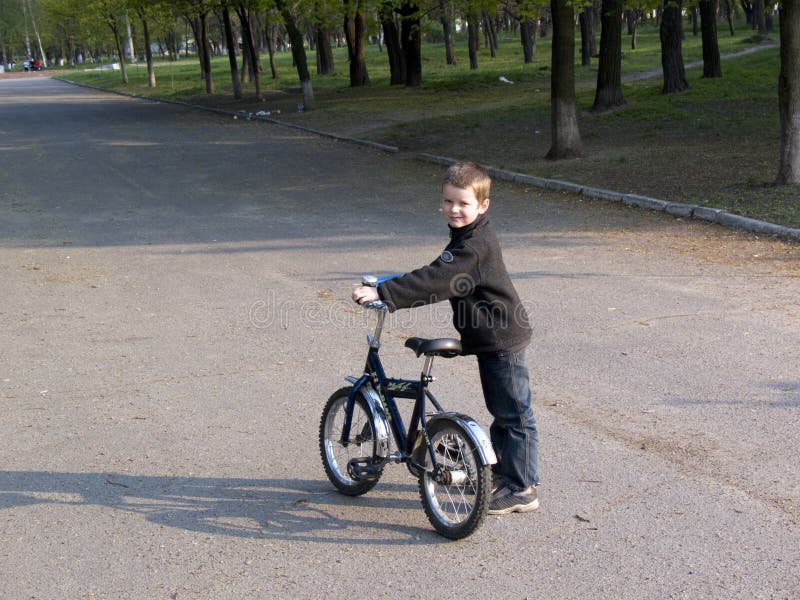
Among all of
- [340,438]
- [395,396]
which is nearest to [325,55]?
[340,438]

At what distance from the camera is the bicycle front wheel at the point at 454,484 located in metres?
4.03

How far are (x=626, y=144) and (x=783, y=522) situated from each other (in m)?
14.9

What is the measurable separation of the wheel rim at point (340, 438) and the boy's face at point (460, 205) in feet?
3.61

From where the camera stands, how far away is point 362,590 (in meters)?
3.81

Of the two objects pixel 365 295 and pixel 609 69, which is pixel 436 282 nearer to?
pixel 365 295

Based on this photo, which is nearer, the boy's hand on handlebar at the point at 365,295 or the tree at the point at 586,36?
the boy's hand on handlebar at the point at 365,295

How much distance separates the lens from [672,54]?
25.9 metres

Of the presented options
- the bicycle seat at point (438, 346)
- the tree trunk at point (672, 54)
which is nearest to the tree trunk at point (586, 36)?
the tree trunk at point (672, 54)

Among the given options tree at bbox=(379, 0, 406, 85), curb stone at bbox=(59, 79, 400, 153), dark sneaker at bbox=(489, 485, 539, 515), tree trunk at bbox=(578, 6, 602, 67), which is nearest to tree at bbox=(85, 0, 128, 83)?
curb stone at bbox=(59, 79, 400, 153)

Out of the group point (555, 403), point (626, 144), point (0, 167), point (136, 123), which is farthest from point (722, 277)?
point (136, 123)

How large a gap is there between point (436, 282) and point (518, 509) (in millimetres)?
1178

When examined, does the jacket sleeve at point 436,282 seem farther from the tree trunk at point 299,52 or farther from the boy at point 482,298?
the tree trunk at point 299,52

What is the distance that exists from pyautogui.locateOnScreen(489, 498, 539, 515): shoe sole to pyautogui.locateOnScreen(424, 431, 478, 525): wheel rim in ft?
0.57

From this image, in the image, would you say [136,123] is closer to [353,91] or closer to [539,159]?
[353,91]
